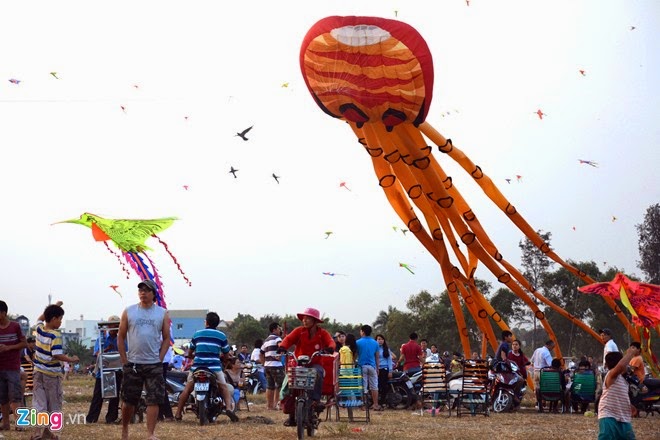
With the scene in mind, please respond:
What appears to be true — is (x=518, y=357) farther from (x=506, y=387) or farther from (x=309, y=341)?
(x=309, y=341)

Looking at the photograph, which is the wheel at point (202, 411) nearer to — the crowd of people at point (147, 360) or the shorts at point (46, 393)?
the crowd of people at point (147, 360)

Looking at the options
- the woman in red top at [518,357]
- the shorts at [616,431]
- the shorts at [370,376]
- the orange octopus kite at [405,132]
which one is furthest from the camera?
the woman in red top at [518,357]

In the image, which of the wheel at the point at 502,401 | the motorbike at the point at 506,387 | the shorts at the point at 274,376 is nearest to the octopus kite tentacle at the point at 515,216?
the motorbike at the point at 506,387

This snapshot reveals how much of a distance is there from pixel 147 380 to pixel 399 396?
10584 millimetres

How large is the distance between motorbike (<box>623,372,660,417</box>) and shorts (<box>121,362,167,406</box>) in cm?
985

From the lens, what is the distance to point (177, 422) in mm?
15102

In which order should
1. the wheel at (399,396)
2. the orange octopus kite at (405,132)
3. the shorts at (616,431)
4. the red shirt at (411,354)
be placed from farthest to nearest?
the red shirt at (411,354) < the wheel at (399,396) < the orange octopus kite at (405,132) < the shorts at (616,431)

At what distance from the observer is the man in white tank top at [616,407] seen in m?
9.55

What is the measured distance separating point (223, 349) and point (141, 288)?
4026 mm

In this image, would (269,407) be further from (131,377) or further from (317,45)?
(131,377)

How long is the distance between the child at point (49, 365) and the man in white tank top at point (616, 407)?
5986 mm

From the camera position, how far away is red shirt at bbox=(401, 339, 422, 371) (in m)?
21.1

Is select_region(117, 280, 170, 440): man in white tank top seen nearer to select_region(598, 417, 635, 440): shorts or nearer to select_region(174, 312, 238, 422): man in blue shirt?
select_region(174, 312, 238, 422): man in blue shirt

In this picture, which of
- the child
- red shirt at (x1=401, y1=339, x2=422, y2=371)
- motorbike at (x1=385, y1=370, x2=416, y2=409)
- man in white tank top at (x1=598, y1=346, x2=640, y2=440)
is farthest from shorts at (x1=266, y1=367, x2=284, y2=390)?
man in white tank top at (x1=598, y1=346, x2=640, y2=440)
